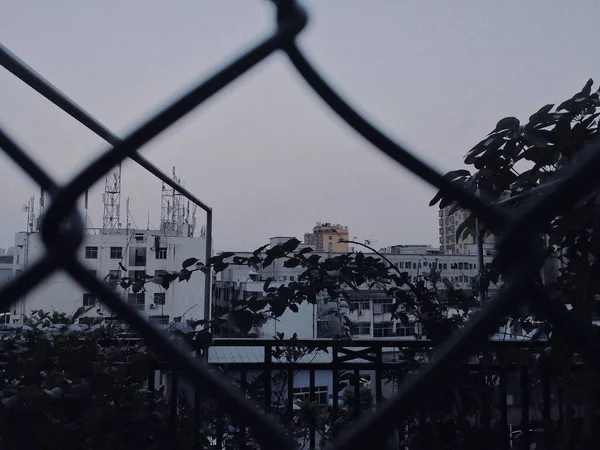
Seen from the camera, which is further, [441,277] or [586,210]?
[441,277]

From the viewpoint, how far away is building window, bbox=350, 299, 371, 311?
1.90 metres

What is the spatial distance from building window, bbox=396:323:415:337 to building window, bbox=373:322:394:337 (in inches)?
0.9

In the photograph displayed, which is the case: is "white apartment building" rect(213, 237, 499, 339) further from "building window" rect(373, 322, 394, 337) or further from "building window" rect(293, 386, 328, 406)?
"building window" rect(293, 386, 328, 406)

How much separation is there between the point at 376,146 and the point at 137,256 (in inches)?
53.5

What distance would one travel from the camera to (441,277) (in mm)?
1812

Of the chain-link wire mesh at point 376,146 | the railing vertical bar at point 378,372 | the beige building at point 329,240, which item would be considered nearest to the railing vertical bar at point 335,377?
the railing vertical bar at point 378,372

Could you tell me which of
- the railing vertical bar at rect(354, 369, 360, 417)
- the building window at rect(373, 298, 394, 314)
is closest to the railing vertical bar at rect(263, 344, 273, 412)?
the railing vertical bar at rect(354, 369, 360, 417)

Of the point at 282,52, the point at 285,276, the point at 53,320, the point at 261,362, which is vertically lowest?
the point at 261,362

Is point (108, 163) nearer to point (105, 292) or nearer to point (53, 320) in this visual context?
point (105, 292)

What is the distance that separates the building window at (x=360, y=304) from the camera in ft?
6.23

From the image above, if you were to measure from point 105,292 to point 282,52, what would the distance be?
23 centimetres

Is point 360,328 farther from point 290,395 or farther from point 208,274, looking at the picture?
point 208,274

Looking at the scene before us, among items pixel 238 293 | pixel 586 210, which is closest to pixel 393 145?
pixel 586 210

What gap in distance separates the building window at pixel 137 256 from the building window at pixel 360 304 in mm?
651
